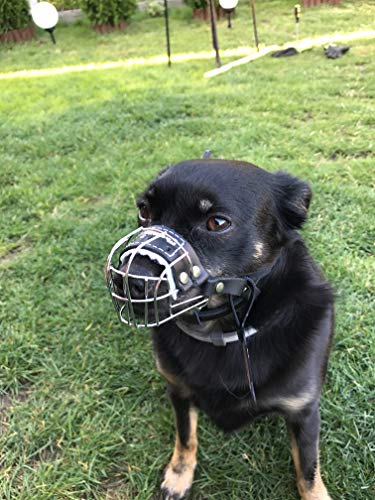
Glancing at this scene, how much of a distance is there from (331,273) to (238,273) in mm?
1445

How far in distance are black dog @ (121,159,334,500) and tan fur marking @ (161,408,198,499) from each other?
0.79ft

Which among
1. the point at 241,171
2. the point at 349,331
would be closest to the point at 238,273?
the point at 241,171

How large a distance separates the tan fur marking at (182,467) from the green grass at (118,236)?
8 cm

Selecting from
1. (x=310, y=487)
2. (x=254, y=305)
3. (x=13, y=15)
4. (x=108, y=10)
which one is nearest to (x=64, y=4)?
(x=13, y=15)

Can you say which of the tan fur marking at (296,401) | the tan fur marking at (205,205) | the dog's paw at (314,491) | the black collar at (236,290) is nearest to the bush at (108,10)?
the tan fur marking at (205,205)

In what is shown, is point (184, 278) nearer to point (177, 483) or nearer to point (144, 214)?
point (144, 214)

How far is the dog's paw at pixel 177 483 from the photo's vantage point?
1.81m

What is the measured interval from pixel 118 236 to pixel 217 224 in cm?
191

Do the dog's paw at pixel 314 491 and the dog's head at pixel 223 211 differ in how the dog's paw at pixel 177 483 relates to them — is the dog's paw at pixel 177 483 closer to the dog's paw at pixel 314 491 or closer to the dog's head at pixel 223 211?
the dog's paw at pixel 314 491

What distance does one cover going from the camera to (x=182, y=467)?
1.85m

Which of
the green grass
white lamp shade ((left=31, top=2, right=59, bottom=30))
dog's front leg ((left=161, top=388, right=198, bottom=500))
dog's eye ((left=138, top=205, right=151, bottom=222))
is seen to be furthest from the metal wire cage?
white lamp shade ((left=31, top=2, right=59, bottom=30))

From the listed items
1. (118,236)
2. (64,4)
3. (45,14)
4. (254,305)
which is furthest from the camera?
(64,4)

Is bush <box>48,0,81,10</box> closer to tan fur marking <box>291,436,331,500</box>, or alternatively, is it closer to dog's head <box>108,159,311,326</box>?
dog's head <box>108,159,311,326</box>

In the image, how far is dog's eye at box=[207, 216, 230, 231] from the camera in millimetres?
1443
